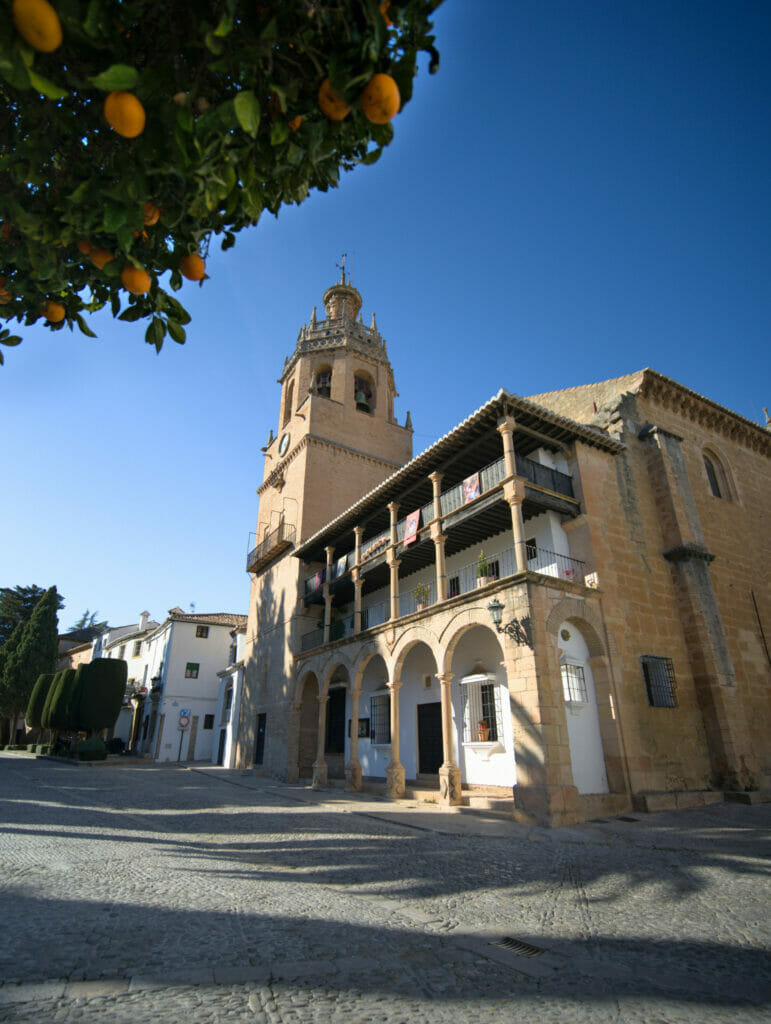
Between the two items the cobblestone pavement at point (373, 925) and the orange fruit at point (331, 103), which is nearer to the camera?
the orange fruit at point (331, 103)

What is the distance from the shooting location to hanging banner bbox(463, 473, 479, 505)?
12938 millimetres

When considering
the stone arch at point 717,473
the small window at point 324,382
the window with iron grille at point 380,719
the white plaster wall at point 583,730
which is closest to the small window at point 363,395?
the small window at point 324,382

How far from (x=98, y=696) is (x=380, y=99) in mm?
27326

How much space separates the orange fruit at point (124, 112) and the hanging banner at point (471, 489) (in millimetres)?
11434

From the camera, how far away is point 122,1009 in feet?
7.75

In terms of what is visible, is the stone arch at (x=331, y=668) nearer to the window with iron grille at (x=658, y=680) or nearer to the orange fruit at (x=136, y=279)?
the window with iron grille at (x=658, y=680)

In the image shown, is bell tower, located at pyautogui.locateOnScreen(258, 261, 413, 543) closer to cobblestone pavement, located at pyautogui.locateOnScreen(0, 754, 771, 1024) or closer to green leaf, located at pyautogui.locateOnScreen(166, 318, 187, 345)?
cobblestone pavement, located at pyautogui.locateOnScreen(0, 754, 771, 1024)

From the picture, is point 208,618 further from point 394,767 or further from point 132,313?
point 132,313

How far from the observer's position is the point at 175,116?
1.80 m

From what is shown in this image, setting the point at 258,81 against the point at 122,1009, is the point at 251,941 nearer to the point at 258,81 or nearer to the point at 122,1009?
the point at 122,1009

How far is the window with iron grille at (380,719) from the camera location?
1672cm

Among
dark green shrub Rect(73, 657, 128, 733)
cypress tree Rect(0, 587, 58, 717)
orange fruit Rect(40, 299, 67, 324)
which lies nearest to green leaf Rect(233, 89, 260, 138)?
orange fruit Rect(40, 299, 67, 324)

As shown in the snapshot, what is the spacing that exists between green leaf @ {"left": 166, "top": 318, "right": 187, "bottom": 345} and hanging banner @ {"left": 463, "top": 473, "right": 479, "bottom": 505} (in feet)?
35.1

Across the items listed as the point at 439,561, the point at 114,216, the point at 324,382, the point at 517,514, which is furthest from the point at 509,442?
the point at 324,382
